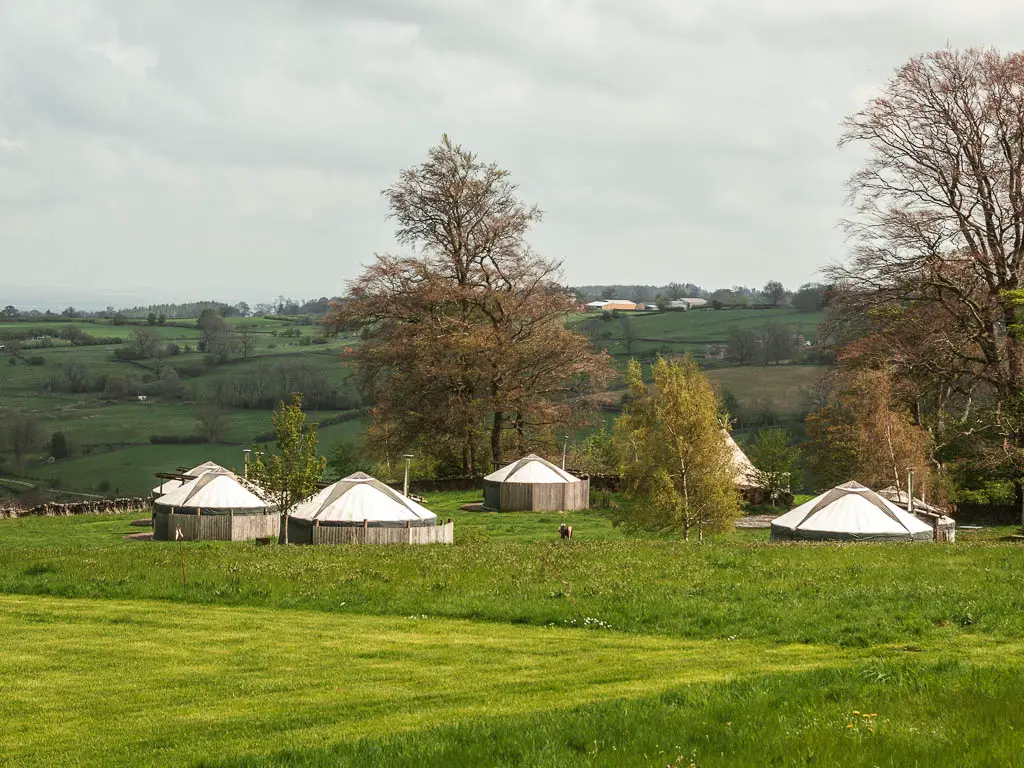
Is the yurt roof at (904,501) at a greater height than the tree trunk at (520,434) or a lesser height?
lesser

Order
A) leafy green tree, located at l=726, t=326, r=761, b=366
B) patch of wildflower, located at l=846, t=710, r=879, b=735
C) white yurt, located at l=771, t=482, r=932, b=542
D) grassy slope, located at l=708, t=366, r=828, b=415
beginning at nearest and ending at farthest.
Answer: patch of wildflower, located at l=846, t=710, r=879, b=735, white yurt, located at l=771, t=482, r=932, b=542, grassy slope, located at l=708, t=366, r=828, b=415, leafy green tree, located at l=726, t=326, r=761, b=366

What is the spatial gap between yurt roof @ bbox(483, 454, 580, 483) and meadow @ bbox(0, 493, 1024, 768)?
19488 mm

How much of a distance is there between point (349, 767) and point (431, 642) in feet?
24.6

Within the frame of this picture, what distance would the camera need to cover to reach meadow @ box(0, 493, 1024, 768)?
889 centimetres

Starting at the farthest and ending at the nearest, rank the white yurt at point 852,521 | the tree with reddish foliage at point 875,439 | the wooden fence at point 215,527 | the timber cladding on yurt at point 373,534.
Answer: the tree with reddish foliage at point 875,439 < the wooden fence at point 215,527 < the timber cladding on yurt at point 373,534 < the white yurt at point 852,521

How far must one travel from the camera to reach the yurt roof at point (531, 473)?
4759cm

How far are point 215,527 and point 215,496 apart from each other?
93.7 inches

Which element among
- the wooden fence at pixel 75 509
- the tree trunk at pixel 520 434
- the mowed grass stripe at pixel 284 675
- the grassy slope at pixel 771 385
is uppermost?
the grassy slope at pixel 771 385

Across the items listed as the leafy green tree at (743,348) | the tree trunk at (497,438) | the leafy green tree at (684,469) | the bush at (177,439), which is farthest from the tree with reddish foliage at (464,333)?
the leafy green tree at (743,348)

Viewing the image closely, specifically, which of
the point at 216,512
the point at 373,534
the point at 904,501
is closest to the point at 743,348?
the point at 904,501

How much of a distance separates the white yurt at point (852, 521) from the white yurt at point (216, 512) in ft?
59.5

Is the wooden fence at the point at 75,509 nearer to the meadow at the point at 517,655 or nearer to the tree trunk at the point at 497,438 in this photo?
the tree trunk at the point at 497,438

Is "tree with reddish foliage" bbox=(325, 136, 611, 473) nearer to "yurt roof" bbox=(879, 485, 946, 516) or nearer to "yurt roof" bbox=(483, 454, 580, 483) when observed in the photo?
"yurt roof" bbox=(483, 454, 580, 483)

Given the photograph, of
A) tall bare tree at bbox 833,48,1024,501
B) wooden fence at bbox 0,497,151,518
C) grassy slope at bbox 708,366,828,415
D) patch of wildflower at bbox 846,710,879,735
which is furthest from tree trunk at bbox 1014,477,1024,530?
grassy slope at bbox 708,366,828,415
